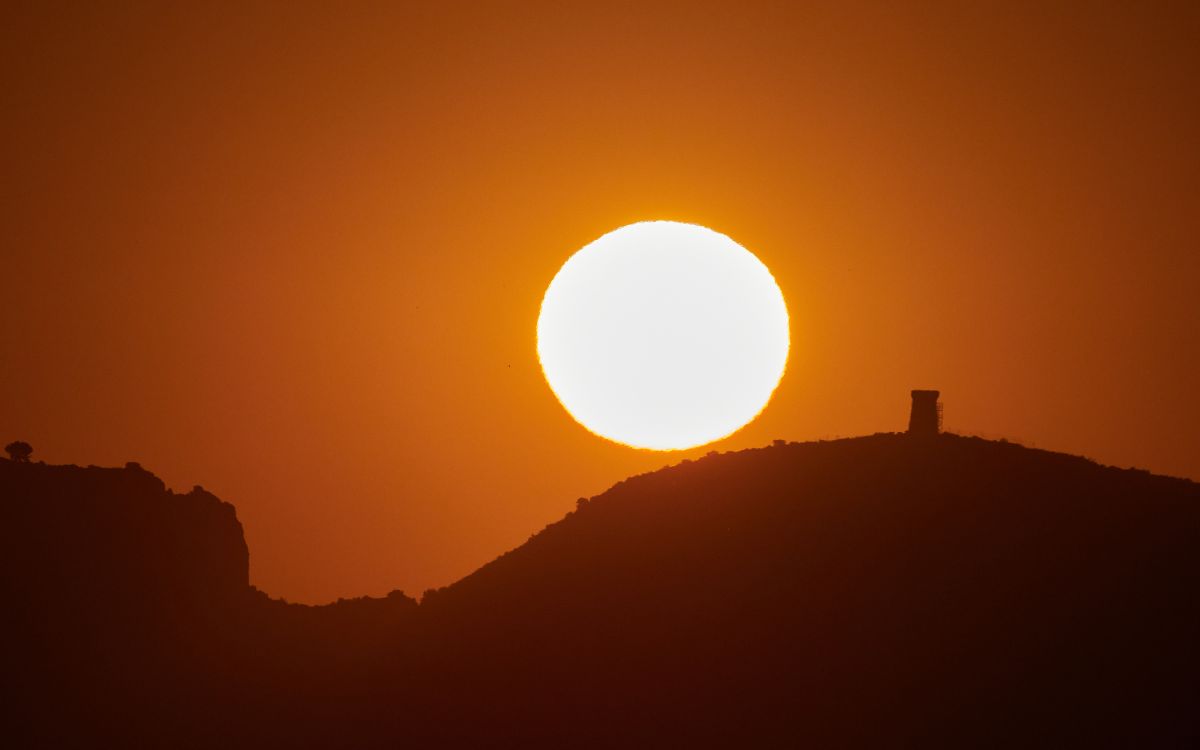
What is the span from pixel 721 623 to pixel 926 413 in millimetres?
19892

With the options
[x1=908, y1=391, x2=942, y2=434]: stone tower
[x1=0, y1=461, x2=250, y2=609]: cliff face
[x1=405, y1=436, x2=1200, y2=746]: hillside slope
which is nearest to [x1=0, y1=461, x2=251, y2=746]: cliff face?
[x1=0, y1=461, x2=250, y2=609]: cliff face

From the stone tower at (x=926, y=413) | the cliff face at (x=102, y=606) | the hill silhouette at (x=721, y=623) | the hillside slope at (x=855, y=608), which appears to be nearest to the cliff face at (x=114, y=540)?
the cliff face at (x=102, y=606)

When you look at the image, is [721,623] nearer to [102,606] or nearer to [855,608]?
[855,608]

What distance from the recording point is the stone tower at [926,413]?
86.9 metres

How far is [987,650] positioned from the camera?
239ft

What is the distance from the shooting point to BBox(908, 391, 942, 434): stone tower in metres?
86.9

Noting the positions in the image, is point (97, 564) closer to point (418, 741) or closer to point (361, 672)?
point (361, 672)

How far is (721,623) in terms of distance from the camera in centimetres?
7962

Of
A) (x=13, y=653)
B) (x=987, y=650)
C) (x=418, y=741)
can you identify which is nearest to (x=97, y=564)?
(x=13, y=653)

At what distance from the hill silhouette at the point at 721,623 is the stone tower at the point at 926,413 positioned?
1.45 m

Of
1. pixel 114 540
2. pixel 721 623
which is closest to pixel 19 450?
pixel 114 540

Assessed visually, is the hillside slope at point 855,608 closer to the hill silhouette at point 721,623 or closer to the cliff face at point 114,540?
the hill silhouette at point 721,623

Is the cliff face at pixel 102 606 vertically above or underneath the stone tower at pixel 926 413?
underneath

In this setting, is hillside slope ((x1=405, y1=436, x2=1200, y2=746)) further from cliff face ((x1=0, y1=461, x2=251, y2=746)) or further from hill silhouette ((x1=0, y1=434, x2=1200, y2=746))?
cliff face ((x1=0, y1=461, x2=251, y2=746))
